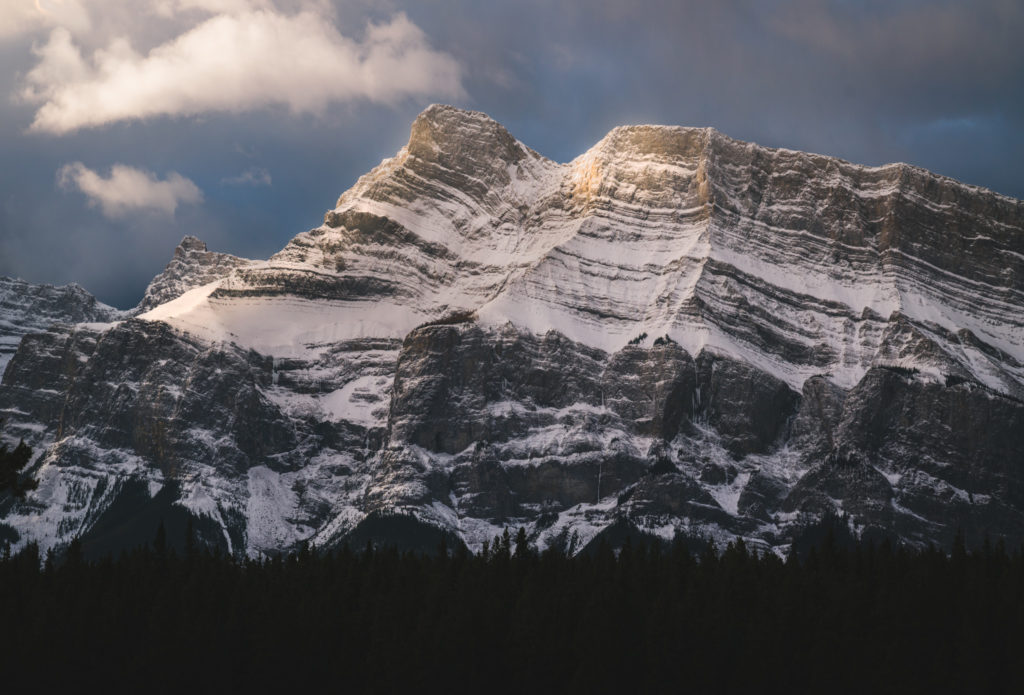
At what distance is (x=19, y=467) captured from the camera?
147125mm
